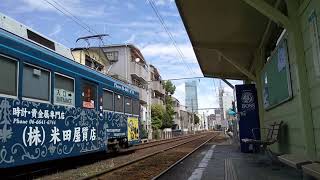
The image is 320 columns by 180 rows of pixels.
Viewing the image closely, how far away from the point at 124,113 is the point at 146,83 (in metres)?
39.1

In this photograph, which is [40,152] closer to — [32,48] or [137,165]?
[32,48]

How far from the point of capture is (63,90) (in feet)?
36.6

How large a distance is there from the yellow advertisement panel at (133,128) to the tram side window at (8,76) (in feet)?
31.0

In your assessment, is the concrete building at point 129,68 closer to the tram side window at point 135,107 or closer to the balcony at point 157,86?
the balcony at point 157,86

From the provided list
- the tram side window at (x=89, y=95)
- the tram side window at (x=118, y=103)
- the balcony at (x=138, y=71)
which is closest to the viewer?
the tram side window at (x=89, y=95)

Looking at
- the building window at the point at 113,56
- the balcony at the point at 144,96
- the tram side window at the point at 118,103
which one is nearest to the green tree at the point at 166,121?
the balcony at the point at 144,96

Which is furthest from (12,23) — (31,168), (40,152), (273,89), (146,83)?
(146,83)

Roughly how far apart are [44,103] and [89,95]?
3.25 meters

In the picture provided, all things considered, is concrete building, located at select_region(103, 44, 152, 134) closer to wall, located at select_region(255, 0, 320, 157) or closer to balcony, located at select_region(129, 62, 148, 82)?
balcony, located at select_region(129, 62, 148, 82)

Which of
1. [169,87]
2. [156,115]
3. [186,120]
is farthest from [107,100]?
[186,120]

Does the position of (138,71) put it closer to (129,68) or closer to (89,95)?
(129,68)

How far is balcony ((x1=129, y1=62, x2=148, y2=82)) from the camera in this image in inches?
2003

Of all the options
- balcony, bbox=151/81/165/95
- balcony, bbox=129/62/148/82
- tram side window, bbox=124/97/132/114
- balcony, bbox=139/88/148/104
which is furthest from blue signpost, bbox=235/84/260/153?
balcony, bbox=151/81/165/95

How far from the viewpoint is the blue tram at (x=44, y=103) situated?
28.0 ft
